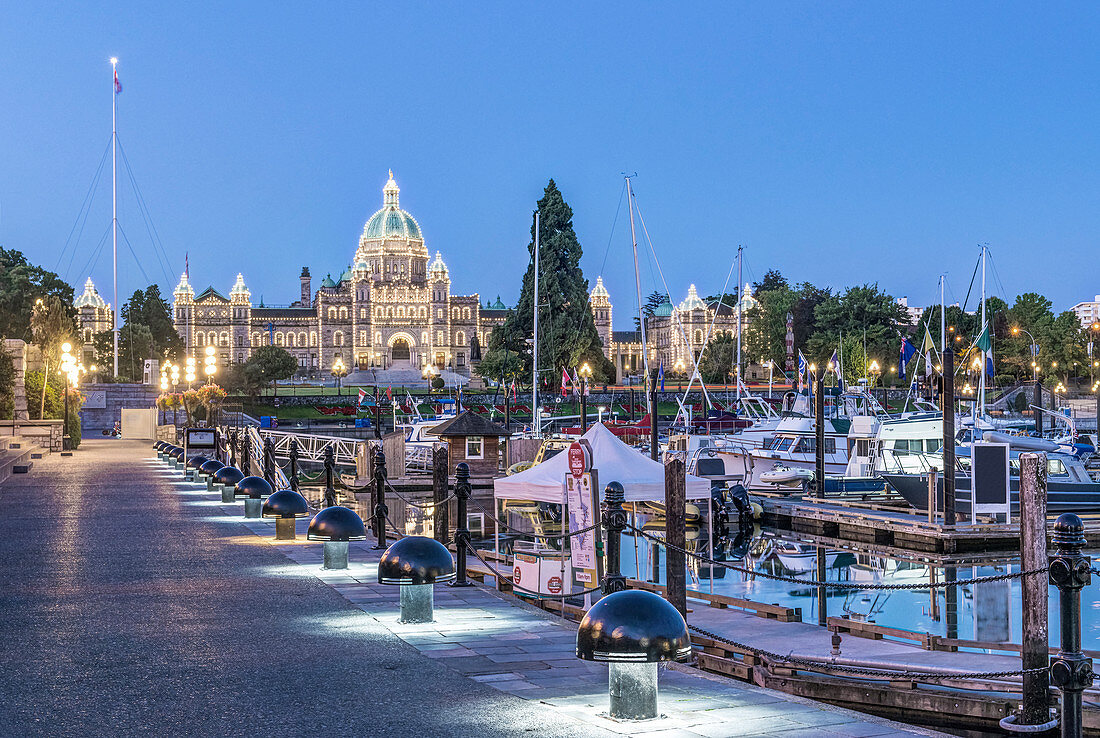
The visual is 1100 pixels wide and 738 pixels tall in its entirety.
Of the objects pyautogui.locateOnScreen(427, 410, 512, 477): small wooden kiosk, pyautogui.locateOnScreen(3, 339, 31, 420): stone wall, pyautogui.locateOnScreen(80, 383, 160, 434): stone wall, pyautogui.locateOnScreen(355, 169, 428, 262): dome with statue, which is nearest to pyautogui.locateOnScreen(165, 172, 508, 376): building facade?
pyautogui.locateOnScreen(355, 169, 428, 262): dome with statue

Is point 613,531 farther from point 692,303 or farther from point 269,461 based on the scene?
point 692,303

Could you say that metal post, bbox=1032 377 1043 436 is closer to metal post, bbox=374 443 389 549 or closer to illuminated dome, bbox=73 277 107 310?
metal post, bbox=374 443 389 549

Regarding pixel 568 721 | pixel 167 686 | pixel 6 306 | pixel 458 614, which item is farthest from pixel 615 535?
pixel 6 306

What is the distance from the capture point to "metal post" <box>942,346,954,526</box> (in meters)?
26.0

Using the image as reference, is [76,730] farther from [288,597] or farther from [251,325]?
[251,325]

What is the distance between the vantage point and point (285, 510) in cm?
1758

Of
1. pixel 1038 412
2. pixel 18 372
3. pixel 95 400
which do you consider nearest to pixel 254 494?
pixel 18 372

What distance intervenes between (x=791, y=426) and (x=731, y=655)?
30703 mm

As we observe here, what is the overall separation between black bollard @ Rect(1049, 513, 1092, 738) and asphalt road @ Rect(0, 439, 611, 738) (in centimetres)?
305

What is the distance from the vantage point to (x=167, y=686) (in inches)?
327

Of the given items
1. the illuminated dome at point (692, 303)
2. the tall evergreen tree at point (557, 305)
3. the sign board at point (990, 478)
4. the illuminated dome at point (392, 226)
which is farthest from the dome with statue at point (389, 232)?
the sign board at point (990, 478)

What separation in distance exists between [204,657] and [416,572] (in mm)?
2040

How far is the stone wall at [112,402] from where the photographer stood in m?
75.1

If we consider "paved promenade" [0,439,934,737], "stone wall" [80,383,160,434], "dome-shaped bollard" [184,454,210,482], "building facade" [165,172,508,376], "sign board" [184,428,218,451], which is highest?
"building facade" [165,172,508,376]
